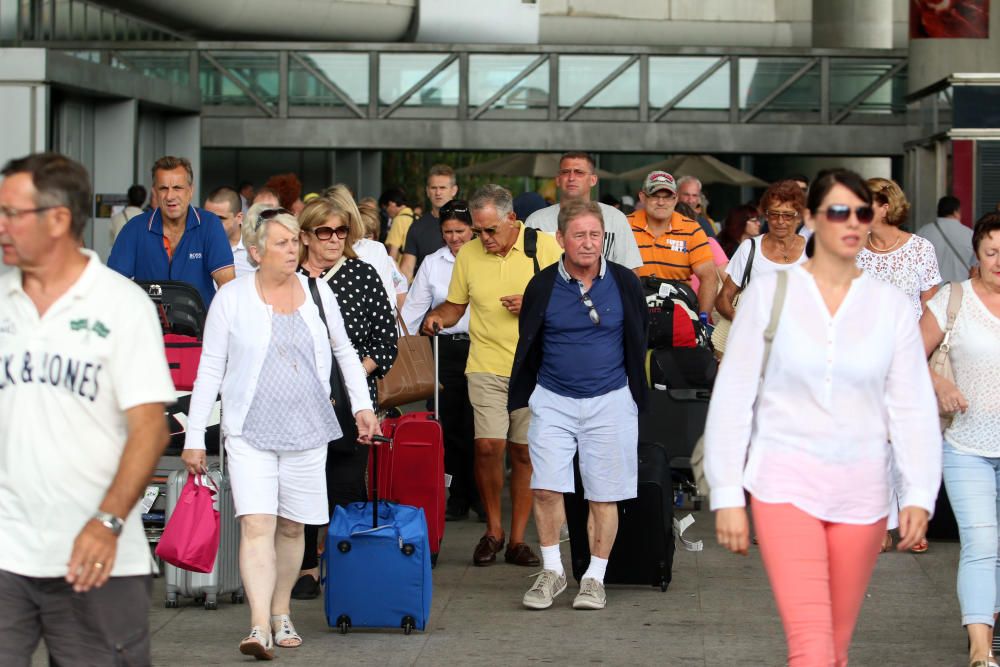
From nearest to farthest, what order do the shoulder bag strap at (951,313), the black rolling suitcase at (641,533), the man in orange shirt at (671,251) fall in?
the shoulder bag strap at (951,313) → the black rolling suitcase at (641,533) → the man in orange shirt at (671,251)

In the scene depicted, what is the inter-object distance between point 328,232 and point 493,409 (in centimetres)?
163

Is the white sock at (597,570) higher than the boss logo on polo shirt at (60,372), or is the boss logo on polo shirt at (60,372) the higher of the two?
the boss logo on polo shirt at (60,372)

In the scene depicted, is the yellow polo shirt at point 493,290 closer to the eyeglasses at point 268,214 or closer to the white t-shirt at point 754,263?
the white t-shirt at point 754,263

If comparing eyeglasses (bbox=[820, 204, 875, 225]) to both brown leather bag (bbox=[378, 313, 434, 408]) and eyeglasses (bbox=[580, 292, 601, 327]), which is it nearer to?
eyeglasses (bbox=[580, 292, 601, 327])

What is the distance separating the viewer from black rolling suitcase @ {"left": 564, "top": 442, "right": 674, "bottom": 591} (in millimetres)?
8352

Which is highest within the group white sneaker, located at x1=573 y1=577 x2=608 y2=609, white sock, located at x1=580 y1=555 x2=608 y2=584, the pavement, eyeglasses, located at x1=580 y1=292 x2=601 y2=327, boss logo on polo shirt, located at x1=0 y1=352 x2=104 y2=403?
eyeglasses, located at x1=580 y1=292 x2=601 y2=327

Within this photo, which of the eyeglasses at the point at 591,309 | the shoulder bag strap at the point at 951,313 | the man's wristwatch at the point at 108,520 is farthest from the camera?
the eyeglasses at the point at 591,309

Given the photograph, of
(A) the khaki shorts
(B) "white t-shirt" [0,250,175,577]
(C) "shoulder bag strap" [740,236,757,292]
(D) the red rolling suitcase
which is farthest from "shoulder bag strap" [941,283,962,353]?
(B) "white t-shirt" [0,250,175,577]

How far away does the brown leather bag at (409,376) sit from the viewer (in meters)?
9.09

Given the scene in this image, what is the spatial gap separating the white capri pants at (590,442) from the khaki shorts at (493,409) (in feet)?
3.63

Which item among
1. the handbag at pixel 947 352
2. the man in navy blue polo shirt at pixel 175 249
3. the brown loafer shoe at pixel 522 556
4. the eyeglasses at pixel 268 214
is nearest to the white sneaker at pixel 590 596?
the brown loafer shoe at pixel 522 556

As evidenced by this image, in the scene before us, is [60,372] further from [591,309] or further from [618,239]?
[618,239]

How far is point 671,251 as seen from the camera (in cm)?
1030

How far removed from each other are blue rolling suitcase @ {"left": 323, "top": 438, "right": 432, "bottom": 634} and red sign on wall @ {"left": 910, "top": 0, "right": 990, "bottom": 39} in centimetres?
1832
